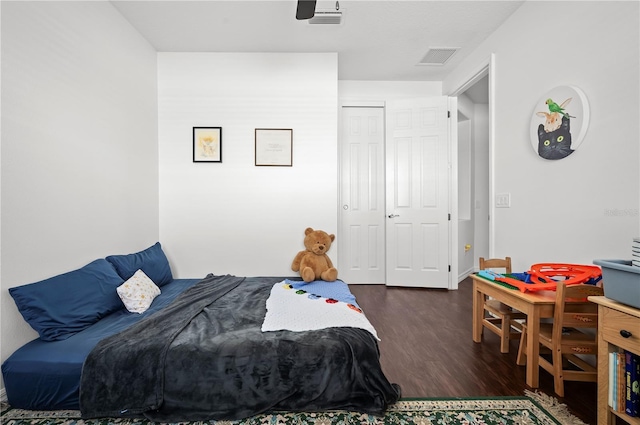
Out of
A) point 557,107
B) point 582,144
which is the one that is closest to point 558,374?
point 582,144

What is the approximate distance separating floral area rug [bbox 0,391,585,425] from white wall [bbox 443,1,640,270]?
105 cm

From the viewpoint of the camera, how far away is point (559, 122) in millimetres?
2023

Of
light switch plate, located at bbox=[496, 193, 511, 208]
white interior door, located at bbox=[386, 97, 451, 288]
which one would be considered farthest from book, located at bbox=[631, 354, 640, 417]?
white interior door, located at bbox=[386, 97, 451, 288]

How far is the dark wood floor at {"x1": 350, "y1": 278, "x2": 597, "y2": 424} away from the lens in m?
1.64

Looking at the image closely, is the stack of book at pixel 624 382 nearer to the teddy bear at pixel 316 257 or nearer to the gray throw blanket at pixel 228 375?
the gray throw blanket at pixel 228 375

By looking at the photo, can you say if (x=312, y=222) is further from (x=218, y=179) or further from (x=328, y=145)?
(x=218, y=179)

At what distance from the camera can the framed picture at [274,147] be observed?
10.3 ft

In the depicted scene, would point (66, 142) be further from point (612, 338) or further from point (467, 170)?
point (467, 170)

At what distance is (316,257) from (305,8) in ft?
6.98

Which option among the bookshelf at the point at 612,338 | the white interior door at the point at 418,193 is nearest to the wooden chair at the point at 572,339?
the bookshelf at the point at 612,338

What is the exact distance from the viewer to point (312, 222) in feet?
10.5

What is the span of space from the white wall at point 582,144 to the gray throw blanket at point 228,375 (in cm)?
167

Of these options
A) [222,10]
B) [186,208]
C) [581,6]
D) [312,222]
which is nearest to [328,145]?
[312,222]

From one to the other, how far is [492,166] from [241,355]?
276 centimetres
